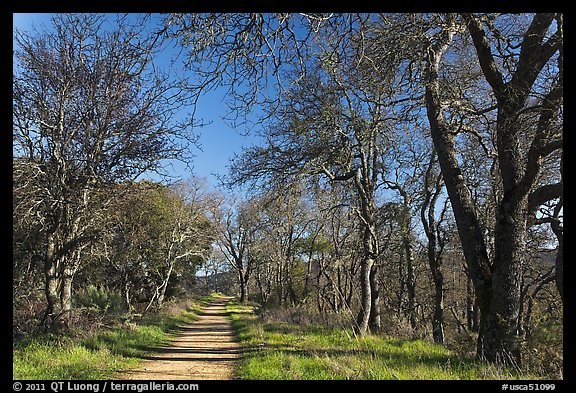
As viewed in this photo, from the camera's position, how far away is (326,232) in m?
24.4

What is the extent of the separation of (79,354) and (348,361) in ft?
19.1

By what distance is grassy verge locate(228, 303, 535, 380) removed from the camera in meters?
5.44

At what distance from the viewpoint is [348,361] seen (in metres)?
6.51

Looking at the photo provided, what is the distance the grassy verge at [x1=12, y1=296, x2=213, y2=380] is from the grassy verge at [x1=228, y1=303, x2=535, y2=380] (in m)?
2.74

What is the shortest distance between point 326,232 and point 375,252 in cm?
1161

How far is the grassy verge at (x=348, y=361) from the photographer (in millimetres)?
5438

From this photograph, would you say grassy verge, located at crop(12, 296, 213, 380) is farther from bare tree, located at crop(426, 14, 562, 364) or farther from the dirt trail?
bare tree, located at crop(426, 14, 562, 364)

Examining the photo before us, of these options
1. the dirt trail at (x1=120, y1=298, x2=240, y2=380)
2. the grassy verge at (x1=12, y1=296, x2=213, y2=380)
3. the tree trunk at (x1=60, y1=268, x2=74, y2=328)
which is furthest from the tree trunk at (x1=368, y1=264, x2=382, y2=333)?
the tree trunk at (x1=60, y1=268, x2=74, y2=328)

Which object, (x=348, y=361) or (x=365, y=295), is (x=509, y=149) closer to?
(x=348, y=361)

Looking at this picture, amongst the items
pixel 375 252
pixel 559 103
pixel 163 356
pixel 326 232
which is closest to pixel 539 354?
pixel 559 103

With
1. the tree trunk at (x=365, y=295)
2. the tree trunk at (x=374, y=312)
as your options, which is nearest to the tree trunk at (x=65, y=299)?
the tree trunk at (x=365, y=295)

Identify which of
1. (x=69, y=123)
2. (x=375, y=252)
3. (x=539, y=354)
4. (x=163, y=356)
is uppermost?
(x=69, y=123)

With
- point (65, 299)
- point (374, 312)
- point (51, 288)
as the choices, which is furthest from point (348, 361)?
point (65, 299)
